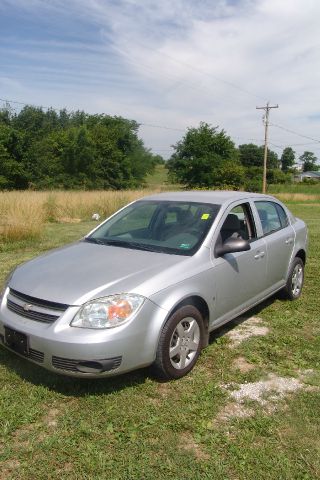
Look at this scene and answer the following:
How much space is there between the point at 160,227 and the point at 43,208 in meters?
13.5

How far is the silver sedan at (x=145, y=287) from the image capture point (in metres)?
3.15

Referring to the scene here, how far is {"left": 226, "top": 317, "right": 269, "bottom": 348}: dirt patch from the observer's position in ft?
14.8

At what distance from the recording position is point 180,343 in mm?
3572

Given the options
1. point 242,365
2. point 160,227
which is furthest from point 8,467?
point 160,227

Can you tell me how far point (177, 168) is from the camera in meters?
55.8

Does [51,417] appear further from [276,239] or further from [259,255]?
[276,239]

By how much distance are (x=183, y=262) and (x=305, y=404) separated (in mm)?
1421

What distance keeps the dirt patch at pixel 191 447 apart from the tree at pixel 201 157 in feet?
165

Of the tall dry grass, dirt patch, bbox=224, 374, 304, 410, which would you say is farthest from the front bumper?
the tall dry grass

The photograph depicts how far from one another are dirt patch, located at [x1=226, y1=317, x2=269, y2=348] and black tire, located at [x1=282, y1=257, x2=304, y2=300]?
794 millimetres

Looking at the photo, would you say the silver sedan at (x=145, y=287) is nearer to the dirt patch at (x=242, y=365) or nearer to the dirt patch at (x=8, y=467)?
the dirt patch at (x=242, y=365)

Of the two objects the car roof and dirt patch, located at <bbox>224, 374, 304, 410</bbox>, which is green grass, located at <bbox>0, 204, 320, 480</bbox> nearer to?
dirt patch, located at <bbox>224, 374, 304, 410</bbox>

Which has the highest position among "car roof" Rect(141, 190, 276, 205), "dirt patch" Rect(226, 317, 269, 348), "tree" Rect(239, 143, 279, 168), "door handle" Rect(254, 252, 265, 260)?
"tree" Rect(239, 143, 279, 168)

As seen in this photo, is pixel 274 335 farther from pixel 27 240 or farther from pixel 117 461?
pixel 27 240
